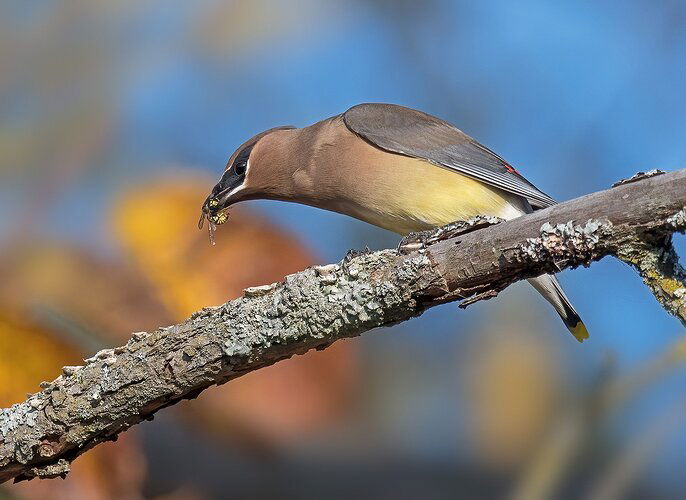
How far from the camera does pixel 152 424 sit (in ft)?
13.4

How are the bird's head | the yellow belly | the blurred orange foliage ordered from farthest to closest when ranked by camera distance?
the blurred orange foliage
the bird's head
the yellow belly

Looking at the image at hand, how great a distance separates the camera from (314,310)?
217cm

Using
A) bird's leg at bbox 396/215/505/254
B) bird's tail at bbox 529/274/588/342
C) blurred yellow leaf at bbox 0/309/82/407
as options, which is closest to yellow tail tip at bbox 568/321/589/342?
bird's tail at bbox 529/274/588/342

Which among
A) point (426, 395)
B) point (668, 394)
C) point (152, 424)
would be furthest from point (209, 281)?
point (668, 394)

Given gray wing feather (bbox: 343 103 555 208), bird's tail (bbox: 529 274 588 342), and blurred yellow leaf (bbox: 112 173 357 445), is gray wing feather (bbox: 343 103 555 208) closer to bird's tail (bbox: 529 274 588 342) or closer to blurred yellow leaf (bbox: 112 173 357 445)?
bird's tail (bbox: 529 274 588 342)

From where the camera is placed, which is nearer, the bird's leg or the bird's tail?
the bird's leg

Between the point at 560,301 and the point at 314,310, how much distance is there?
4.23ft

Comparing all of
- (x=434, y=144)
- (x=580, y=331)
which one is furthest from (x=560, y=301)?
(x=434, y=144)

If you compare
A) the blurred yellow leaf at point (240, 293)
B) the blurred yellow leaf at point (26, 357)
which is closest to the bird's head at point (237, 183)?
the blurred yellow leaf at point (240, 293)

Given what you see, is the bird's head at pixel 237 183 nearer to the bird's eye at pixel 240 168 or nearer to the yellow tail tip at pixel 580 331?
the bird's eye at pixel 240 168

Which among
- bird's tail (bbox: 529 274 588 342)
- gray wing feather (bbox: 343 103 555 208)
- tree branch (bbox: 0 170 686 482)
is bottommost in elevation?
tree branch (bbox: 0 170 686 482)

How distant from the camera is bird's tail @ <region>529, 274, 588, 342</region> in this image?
314 cm

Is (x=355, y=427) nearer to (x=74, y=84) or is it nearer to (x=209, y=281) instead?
(x=209, y=281)

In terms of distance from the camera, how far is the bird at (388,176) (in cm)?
311
